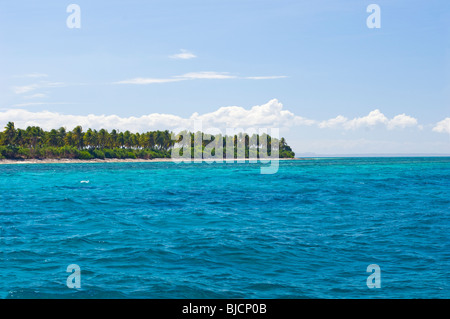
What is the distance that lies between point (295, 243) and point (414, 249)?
4813mm

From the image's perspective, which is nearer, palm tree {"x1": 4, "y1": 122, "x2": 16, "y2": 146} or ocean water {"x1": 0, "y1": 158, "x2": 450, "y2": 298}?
ocean water {"x1": 0, "y1": 158, "x2": 450, "y2": 298}

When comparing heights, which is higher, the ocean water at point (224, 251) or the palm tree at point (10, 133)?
the palm tree at point (10, 133)

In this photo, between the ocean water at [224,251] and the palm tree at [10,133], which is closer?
the ocean water at [224,251]

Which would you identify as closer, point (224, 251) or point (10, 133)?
point (224, 251)

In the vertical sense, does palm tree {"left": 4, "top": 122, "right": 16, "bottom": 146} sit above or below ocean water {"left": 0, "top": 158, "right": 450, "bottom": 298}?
above

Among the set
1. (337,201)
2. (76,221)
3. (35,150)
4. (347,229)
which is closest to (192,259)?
(347,229)

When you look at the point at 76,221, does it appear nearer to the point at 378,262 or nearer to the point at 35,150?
the point at 378,262

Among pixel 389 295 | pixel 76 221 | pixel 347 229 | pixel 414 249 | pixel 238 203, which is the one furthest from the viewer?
pixel 238 203

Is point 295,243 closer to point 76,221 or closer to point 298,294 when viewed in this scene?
point 298,294

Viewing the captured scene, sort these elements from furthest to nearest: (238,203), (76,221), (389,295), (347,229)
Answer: (238,203) → (76,221) → (347,229) → (389,295)

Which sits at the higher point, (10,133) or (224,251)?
(10,133)

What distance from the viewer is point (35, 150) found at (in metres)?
192
